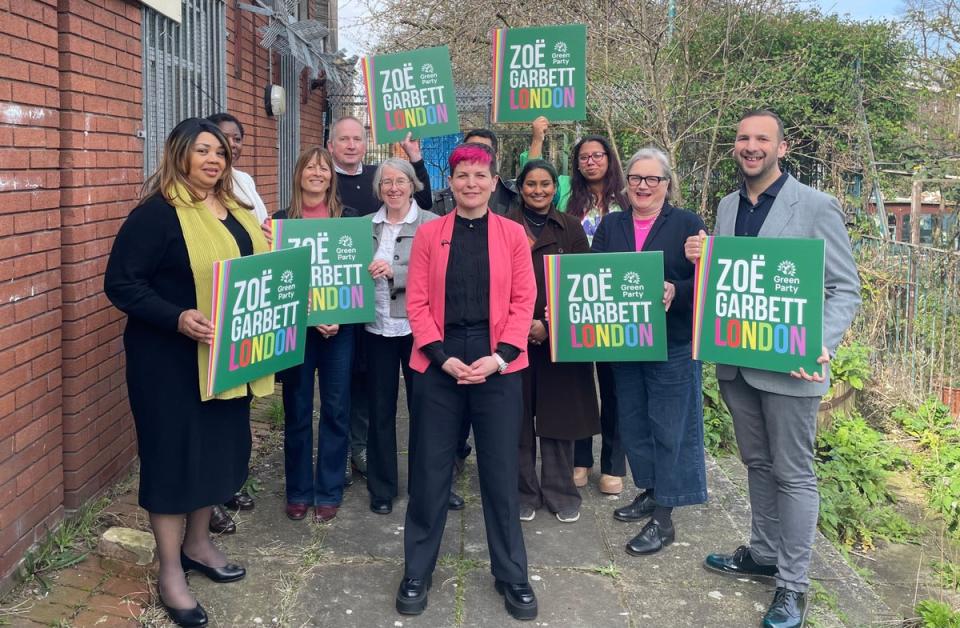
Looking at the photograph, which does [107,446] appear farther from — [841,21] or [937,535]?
[841,21]

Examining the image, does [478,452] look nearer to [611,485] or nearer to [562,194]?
[611,485]

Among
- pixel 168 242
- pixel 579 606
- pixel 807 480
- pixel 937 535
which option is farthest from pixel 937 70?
pixel 168 242

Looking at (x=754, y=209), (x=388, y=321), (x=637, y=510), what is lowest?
(x=637, y=510)

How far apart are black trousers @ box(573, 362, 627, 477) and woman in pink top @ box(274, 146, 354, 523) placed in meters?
1.49

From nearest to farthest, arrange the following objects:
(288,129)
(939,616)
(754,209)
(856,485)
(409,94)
→ 1. (754,209)
2. (939,616)
3. (409,94)
4. (856,485)
5. (288,129)

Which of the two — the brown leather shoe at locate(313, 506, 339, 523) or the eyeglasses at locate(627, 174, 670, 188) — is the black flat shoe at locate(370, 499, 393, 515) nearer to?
the brown leather shoe at locate(313, 506, 339, 523)

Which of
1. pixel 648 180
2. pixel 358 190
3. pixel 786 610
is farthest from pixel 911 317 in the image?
pixel 358 190

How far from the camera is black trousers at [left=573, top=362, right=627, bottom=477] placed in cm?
518

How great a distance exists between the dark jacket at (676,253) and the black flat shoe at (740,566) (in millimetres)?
1092

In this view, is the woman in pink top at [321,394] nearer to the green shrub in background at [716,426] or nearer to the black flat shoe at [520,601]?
the black flat shoe at [520,601]

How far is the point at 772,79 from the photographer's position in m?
11.0

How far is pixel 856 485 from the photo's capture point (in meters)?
6.39

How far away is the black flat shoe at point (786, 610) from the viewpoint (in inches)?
146

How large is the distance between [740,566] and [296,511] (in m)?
2.38
